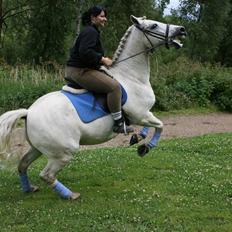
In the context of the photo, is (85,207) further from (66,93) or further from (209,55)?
(209,55)

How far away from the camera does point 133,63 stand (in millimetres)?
7785

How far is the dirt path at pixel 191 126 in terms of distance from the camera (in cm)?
1439

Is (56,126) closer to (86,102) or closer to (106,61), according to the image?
(86,102)

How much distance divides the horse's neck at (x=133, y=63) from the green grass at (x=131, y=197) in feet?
5.67

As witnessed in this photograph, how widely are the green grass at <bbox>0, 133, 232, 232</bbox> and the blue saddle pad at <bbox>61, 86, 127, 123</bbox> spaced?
1227 millimetres

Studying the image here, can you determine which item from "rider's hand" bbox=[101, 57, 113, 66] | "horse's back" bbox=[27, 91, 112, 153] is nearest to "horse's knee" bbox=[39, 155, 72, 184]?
"horse's back" bbox=[27, 91, 112, 153]

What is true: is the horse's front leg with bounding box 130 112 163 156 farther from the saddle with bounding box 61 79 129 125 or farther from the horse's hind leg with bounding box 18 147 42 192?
the horse's hind leg with bounding box 18 147 42 192

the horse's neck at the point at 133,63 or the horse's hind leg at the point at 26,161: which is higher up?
the horse's neck at the point at 133,63

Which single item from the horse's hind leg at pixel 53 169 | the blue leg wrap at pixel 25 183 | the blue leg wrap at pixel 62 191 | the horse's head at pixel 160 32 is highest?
the horse's head at pixel 160 32

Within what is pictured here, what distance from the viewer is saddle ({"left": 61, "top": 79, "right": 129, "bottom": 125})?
725 cm

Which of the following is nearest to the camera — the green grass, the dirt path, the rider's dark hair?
the green grass

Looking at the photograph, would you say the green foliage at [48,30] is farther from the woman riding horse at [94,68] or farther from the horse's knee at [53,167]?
the horse's knee at [53,167]

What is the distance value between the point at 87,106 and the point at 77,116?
0.21 metres

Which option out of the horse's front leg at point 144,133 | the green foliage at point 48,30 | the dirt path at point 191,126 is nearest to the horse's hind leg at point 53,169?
the horse's front leg at point 144,133
